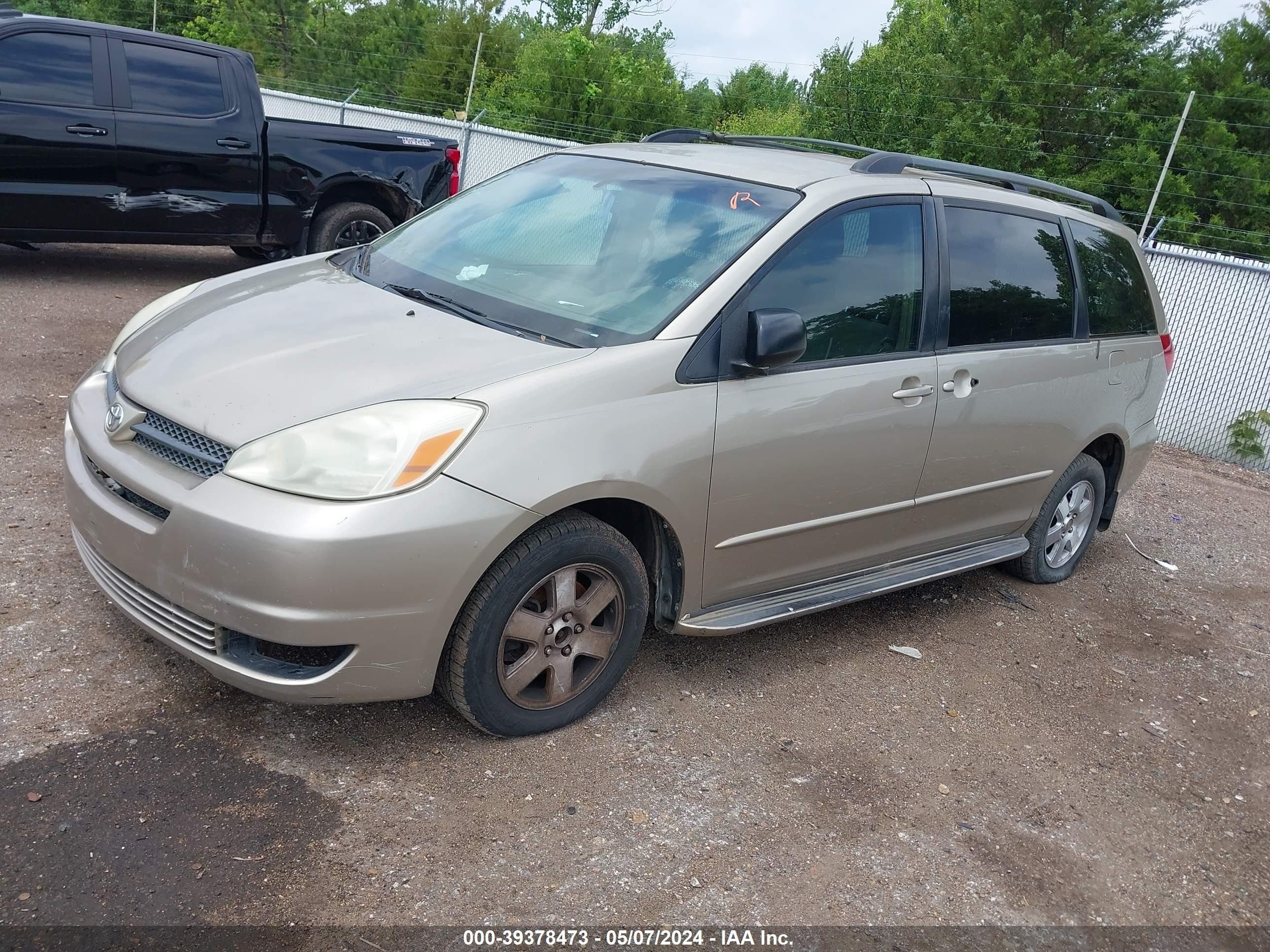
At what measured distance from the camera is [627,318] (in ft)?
12.0

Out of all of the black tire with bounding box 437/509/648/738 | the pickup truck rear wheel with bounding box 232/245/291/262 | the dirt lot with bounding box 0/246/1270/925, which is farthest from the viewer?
the pickup truck rear wheel with bounding box 232/245/291/262

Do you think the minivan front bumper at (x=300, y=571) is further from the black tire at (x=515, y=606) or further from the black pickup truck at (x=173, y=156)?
the black pickup truck at (x=173, y=156)

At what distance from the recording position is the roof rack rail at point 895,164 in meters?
4.47

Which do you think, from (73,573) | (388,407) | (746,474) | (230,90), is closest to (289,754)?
(388,407)

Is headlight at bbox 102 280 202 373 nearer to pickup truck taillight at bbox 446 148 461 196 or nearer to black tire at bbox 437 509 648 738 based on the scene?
black tire at bbox 437 509 648 738

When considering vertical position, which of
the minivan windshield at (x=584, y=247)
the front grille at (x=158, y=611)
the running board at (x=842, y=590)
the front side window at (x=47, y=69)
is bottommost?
the running board at (x=842, y=590)

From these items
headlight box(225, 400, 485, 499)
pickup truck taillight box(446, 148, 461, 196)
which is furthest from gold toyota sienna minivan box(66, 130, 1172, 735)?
pickup truck taillight box(446, 148, 461, 196)

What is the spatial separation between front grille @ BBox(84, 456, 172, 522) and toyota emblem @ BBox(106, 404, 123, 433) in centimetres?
12

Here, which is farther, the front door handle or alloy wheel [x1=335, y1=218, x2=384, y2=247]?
alloy wheel [x1=335, y1=218, x2=384, y2=247]

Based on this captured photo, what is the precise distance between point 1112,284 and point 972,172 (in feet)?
3.36

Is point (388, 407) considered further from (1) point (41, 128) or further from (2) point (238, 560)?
(1) point (41, 128)

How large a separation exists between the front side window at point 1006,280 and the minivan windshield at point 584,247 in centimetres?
91

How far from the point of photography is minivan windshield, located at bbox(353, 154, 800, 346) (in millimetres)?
3705

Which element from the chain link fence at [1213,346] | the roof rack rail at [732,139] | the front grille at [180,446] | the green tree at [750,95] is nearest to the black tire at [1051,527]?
the roof rack rail at [732,139]
